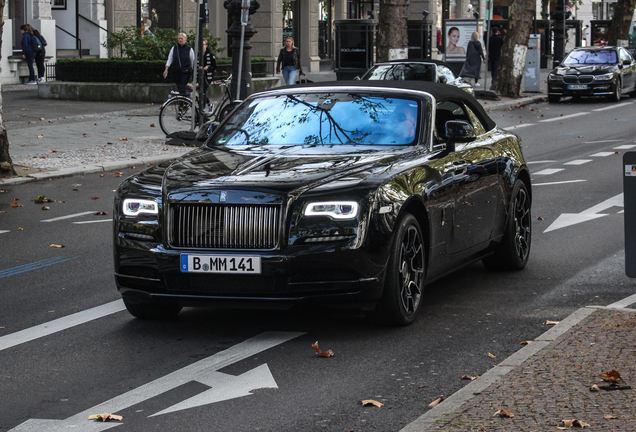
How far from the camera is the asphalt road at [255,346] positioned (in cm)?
521

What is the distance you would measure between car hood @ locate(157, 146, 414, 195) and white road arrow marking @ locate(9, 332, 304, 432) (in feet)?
3.09

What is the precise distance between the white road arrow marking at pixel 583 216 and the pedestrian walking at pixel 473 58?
2107 cm

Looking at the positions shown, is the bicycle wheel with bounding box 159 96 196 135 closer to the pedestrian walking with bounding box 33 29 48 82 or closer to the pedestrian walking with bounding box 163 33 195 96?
the pedestrian walking with bounding box 163 33 195 96

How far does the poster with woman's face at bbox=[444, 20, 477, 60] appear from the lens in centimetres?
3525

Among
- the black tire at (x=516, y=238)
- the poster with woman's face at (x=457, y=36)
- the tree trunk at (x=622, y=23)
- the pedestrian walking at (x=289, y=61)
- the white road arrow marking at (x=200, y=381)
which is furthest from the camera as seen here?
the tree trunk at (x=622, y=23)

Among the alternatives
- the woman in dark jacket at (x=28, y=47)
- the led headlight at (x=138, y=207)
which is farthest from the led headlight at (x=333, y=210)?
the woman in dark jacket at (x=28, y=47)

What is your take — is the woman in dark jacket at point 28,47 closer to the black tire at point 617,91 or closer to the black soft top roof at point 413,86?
the black tire at point 617,91

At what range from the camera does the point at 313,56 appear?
46.8 meters

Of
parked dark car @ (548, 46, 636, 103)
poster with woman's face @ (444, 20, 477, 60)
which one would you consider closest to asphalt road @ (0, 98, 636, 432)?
parked dark car @ (548, 46, 636, 103)

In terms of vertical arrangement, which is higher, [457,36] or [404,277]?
[457,36]

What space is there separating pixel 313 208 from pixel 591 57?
28.7 m

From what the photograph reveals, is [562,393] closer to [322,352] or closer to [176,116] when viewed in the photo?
[322,352]

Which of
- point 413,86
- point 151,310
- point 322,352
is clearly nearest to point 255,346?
point 322,352

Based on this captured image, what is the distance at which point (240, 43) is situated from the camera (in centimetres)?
2156
